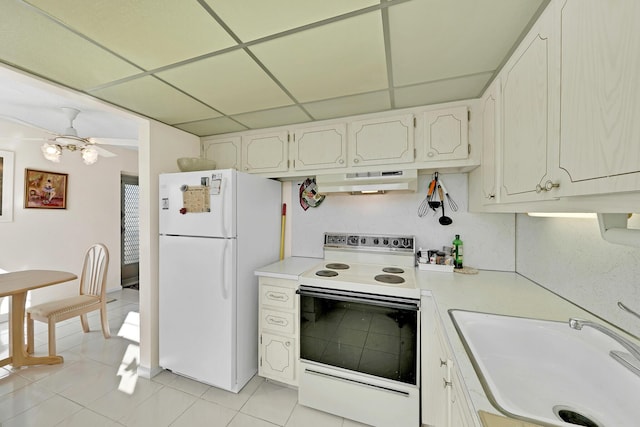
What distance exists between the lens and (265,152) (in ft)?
7.55

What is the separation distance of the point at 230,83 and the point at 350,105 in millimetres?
871

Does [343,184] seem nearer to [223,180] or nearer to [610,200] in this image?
[223,180]

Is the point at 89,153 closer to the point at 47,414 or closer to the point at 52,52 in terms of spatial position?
the point at 52,52

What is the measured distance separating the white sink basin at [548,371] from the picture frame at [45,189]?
468 cm

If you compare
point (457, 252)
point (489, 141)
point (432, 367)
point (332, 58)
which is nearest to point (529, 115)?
point (489, 141)

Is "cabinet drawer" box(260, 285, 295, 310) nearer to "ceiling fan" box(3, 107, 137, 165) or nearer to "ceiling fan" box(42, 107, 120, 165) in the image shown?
"ceiling fan" box(3, 107, 137, 165)

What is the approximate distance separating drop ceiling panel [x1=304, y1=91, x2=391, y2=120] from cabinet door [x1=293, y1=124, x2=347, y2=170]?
0.39ft

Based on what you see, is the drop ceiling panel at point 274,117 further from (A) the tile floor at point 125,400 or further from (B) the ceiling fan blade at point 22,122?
(B) the ceiling fan blade at point 22,122

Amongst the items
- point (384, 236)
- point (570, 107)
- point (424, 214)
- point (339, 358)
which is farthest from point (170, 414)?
point (570, 107)

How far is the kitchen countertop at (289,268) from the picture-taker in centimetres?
186

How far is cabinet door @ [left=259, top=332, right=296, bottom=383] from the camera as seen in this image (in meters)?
1.84

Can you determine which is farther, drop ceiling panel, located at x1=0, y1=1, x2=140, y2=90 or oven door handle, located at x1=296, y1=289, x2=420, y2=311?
oven door handle, located at x1=296, y1=289, x2=420, y2=311

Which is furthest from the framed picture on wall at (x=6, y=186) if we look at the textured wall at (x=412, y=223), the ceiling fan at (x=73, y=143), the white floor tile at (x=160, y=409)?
the textured wall at (x=412, y=223)

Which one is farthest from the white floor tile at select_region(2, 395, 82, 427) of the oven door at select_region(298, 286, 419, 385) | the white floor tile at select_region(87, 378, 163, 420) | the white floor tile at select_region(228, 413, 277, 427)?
the oven door at select_region(298, 286, 419, 385)
